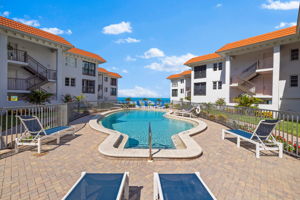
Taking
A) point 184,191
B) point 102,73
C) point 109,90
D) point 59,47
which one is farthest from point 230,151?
point 109,90

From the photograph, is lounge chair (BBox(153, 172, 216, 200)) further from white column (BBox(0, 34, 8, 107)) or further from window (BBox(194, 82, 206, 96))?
window (BBox(194, 82, 206, 96))

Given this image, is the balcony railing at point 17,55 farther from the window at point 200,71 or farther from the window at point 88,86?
the window at point 200,71

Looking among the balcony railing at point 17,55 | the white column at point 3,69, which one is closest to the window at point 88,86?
the balcony railing at point 17,55

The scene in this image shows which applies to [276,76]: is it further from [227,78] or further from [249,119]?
[249,119]

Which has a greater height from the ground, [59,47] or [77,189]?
[59,47]

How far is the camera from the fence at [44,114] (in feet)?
17.1

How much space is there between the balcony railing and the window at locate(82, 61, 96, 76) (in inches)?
325

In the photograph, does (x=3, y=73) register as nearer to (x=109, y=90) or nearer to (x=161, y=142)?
(x=161, y=142)

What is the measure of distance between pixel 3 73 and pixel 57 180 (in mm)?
15251

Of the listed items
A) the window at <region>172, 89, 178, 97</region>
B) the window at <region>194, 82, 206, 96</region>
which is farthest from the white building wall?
the window at <region>172, 89, 178, 97</region>

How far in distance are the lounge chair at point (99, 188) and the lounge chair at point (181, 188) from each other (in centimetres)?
66

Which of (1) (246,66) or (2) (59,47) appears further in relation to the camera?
(1) (246,66)

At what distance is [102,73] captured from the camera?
32625 mm

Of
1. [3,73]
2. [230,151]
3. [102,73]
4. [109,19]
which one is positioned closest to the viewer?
[230,151]
